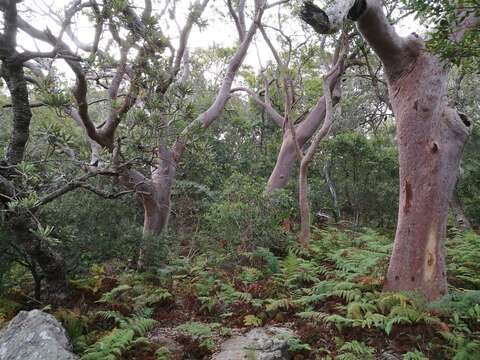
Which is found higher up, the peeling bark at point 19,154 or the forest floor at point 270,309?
the peeling bark at point 19,154

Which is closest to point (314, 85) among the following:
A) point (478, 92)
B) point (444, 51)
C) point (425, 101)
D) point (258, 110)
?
point (258, 110)

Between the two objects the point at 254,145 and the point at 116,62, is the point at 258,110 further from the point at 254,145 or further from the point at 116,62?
the point at 116,62

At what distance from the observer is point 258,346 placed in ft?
14.1

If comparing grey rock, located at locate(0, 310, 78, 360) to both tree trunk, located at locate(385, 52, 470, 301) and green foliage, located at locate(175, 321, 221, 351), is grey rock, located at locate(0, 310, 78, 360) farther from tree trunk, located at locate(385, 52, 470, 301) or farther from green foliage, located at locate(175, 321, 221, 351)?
tree trunk, located at locate(385, 52, 470, 301)

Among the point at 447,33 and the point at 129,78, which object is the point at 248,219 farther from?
the point at 447,33

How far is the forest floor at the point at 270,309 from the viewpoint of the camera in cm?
427

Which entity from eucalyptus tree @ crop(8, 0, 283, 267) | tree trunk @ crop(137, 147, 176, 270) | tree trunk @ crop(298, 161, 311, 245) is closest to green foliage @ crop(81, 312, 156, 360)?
eucalyptus tree @ crop(8, 0, 283, 267)

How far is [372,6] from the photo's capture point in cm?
422

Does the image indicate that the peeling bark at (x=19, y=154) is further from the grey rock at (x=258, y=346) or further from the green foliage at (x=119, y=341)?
the grey rock at (x=258, y=346)

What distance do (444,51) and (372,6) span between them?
1523 millimetres

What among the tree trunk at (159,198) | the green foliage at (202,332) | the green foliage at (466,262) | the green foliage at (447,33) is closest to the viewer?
the green foliage at (447,33)

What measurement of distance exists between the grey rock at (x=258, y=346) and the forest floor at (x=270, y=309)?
137mm

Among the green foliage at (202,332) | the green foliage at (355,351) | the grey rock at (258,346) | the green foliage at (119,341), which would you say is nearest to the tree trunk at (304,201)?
the grey rock at (258,346)

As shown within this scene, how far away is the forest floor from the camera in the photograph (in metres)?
4.27
